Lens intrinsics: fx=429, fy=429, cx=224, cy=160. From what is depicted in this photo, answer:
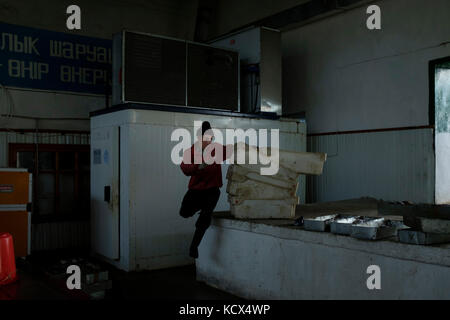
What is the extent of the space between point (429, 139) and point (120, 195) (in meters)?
4.95

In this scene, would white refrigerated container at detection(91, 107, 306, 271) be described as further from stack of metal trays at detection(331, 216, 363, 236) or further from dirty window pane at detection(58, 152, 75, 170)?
stack of metal trays at detection(331, 216, 363, 236)

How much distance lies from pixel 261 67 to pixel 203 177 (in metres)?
3.68

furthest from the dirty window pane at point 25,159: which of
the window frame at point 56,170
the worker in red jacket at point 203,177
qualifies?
the worker in red jacket at point 203,177

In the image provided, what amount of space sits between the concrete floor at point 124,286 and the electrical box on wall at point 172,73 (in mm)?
→ 2806

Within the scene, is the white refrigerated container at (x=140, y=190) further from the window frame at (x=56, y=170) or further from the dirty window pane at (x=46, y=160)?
the dirty window pane at (x=46, y=160)

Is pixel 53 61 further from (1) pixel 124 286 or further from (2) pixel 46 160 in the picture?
(1) pixel 124 286

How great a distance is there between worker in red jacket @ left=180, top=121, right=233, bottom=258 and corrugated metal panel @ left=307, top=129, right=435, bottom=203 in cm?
336

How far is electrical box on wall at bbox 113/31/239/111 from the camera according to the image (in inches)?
277

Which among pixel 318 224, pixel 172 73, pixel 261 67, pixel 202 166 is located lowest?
pixel 318 224

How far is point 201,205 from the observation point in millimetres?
5398

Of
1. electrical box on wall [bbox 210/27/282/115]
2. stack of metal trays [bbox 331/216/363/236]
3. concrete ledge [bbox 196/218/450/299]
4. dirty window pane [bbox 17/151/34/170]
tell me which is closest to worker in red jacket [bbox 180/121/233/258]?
concrete ledge [bbox 196/218/450/299]

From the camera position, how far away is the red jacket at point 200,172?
5.28 meters

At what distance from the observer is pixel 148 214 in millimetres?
6703

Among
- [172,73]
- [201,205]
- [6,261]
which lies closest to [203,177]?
[201,205]
